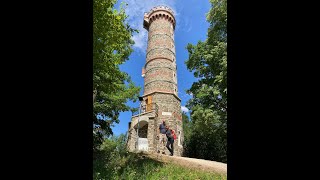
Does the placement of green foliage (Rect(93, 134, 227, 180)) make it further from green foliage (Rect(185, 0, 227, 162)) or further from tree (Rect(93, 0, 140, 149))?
green foliage (Rect(185, 0, 227, 162))

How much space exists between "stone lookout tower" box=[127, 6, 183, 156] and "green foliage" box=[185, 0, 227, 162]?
221 inches

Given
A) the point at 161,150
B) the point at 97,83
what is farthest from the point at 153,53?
the point at 97,83

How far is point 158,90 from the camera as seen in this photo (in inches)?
899

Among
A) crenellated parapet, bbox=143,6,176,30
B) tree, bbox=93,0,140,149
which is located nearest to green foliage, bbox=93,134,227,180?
tree, bbox=93,0,140,149

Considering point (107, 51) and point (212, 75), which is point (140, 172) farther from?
point (212, 75)

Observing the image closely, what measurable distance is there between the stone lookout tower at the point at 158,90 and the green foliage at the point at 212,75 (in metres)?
5.60

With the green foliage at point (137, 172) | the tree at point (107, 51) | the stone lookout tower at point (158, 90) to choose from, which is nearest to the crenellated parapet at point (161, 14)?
the stone lookout tower at point (158, 90)

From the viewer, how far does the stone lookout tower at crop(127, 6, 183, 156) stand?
69.4 feet

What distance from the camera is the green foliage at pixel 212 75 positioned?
13.9m

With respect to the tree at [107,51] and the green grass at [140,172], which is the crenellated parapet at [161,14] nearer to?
the tree at [107,51]
